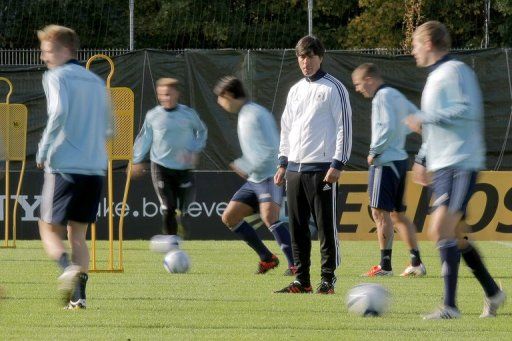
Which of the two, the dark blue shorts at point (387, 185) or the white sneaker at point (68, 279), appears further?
the dark blue shorts at point (387, 185)

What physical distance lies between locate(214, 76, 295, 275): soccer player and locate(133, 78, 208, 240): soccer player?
155 centimetres

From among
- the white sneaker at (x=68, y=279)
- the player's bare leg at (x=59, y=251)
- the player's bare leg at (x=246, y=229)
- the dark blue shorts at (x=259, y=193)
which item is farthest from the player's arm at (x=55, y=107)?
the player's bare leg at (x=246, y=229)

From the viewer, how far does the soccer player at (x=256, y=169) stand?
39.7 ft

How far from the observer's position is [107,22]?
29.8 metres

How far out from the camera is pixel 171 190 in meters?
14.3

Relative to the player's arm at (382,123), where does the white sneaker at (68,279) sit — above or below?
below

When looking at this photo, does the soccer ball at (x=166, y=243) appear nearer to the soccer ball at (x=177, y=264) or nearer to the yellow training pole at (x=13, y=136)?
the soccer ball at (x=177, y=264)

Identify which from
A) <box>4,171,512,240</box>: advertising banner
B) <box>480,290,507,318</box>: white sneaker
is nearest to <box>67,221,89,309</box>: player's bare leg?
<box>480,290,507,318</box>: white sneaker

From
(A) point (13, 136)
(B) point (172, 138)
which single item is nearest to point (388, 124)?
(B) point (172, 138)

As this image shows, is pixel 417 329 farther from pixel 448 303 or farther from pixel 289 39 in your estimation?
pixel 289 39

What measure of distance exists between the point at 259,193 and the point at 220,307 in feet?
10.1

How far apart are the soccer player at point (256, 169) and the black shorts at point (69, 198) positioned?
328cm

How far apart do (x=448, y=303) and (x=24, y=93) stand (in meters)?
11.7

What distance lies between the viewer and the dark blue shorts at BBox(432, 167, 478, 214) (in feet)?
27.8
